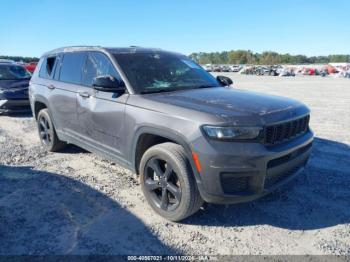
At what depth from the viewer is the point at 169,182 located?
3426mm

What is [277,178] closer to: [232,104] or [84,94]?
[232,104]

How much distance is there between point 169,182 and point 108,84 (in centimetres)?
138

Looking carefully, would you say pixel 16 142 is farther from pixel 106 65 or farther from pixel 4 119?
pixel 106 65

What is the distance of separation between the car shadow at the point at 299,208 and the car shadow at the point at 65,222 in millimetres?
726

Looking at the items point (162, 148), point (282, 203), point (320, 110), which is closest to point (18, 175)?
point (162, 148)

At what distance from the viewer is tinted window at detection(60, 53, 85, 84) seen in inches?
191

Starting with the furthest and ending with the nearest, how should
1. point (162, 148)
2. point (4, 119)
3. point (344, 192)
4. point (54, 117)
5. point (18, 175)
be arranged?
point (4, 119)
point (54, 117)
point (18, 175)
point (344, 192)
point (162, 148)

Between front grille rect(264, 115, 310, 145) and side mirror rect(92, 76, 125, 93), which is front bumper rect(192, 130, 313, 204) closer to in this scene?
front grille rect(264, 115, 310, 145)

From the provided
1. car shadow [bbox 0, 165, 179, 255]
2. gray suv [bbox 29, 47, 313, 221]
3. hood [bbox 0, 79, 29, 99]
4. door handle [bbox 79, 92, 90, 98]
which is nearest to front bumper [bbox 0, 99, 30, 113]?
hood [bbox 0, 79, 29, 99]

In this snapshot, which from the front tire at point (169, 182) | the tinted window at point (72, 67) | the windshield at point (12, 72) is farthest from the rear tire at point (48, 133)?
the windshield at point (12, 72)

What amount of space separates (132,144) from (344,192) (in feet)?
9.37

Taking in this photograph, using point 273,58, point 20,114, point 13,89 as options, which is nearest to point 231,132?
point 13,89

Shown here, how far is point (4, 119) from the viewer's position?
30.1ft

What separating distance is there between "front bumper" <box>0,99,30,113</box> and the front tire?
7232 mm
